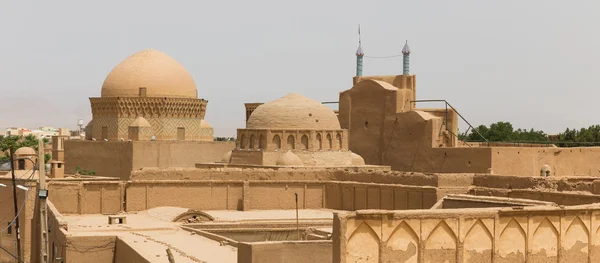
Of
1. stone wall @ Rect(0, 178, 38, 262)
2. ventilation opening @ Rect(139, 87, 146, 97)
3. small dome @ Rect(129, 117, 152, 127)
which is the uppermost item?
ventilation opening @ Rect(139, 87, 146, 97)

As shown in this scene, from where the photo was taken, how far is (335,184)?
37250 mm

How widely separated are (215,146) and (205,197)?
16.8m

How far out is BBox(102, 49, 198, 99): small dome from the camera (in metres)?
52.0

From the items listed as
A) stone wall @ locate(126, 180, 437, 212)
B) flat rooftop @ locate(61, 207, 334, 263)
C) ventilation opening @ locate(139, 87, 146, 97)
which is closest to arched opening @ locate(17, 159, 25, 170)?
ventilation opening @ locate(139, 87, 146, 97)

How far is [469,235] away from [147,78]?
1503 inches

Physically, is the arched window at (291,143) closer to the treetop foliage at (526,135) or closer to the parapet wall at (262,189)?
the parapet wall at (262,189)

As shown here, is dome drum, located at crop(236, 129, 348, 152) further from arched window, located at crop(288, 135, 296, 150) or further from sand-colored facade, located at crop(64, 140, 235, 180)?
sand-colored facade, located at crop(64, 140, 235, 180)

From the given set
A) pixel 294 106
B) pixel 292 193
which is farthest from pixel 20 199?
pixel 294 106

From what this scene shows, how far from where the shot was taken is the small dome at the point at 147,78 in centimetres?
5203

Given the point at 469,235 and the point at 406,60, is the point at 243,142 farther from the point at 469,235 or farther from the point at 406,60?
the point at 469,235

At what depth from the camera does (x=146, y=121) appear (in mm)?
51688

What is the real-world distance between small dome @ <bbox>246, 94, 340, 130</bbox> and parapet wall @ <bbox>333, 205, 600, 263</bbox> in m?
25.3

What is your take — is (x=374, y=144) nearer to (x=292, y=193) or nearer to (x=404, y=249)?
(x=292, y=193)

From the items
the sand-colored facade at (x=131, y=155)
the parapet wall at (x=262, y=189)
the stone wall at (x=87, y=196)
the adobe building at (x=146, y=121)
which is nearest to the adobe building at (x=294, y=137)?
the parapet wall at (x=262, y=189)
